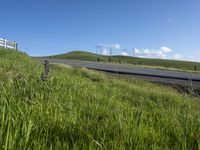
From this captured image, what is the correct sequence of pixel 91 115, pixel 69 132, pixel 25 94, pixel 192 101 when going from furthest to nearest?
1. pixel 192 101
2. pixel 25 94
3. pixel 91 115
4. pixel 69 132

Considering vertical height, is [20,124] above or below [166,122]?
above

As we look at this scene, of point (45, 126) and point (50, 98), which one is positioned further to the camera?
point (50, 98)

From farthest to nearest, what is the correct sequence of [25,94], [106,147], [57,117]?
[25,94] < [57,117] < [106,147]

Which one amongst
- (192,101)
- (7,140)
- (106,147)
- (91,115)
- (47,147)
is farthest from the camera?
(192,101)

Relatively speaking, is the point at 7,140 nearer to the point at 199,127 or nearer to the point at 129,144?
the point at 129,144

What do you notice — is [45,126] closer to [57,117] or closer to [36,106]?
[57,117]

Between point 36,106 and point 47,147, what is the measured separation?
3.99 feet

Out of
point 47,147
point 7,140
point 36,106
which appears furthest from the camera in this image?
point 36,106

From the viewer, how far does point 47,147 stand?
8.53ft

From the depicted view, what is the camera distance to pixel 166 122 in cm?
416

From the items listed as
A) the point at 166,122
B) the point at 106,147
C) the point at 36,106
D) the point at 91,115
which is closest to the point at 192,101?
the point at 166,122

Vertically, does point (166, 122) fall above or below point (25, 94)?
below

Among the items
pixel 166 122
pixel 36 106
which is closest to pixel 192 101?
pixel 166 122

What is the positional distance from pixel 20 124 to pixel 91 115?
150cm
